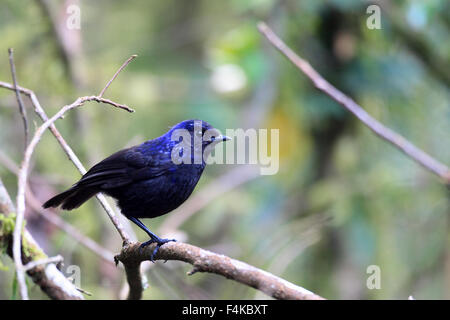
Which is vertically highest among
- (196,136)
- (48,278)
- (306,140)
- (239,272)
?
(306,140)

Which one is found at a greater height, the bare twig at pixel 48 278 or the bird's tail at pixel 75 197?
the bird's tail at pixel 75 197

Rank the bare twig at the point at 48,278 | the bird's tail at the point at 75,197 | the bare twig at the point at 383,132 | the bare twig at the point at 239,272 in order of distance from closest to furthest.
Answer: the bare twig at the point at 239,272, the bare twig at the point at 383,132, the bare twig at the point at 48,278, the bird's tail at the point at 75,197

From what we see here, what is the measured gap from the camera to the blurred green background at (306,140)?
238 inches

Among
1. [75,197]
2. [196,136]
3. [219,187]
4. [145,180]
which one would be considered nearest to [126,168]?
[145,180]

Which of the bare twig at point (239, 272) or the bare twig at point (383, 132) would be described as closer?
the bare twig at point (239, 272)

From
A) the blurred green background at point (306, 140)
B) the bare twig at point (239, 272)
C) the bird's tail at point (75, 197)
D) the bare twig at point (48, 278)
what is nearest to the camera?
the bare twig at point (239, 272)

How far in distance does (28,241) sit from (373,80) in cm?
428

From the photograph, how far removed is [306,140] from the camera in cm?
716

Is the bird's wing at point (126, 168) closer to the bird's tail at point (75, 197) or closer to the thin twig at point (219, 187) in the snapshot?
the bird's tail at point (75, 197)

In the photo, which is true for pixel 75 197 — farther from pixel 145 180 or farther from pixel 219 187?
pixel 219 187

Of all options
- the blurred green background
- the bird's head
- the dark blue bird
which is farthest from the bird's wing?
the blurred green background

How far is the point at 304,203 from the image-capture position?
6668 mm

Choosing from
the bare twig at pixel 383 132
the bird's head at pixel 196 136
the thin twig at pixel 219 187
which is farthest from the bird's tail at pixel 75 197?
the thin twig at pixel 219 187

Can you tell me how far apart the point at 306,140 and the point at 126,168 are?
3.65m
